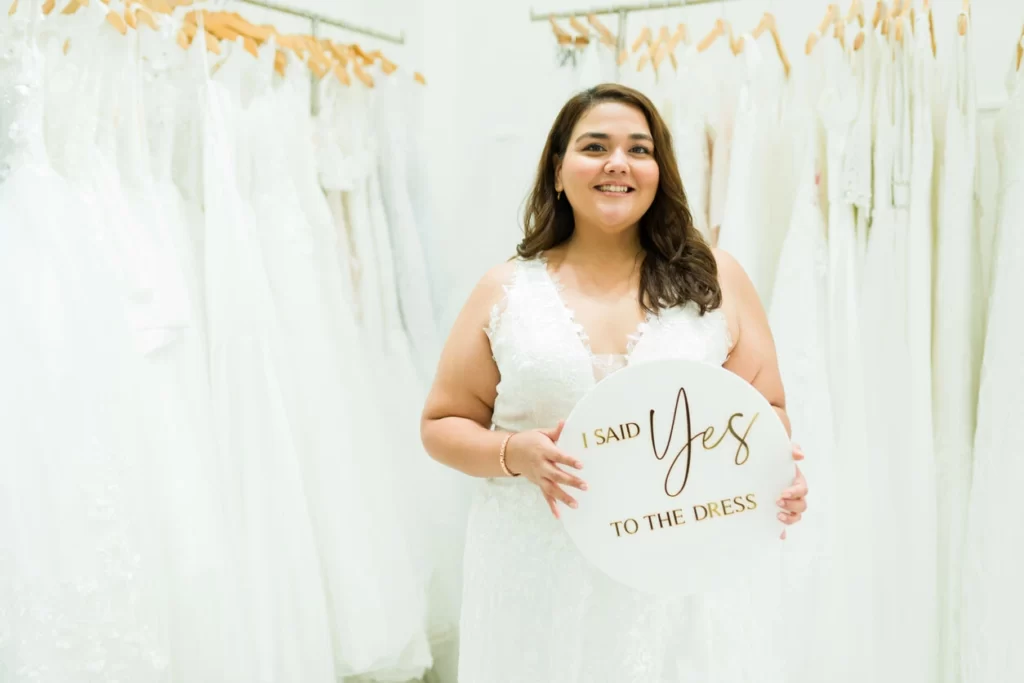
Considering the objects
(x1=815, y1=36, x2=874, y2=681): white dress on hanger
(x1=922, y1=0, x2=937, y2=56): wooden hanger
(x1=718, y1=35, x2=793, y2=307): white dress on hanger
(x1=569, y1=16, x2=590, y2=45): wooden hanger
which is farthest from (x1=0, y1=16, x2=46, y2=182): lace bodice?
(x1=922, y1=0, x2=937, y2=56): wooden hanger

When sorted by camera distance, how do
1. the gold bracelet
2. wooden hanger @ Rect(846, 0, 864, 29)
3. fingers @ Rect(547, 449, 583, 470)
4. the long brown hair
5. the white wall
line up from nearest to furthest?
1. fingers @ Rect(547, 449, 583, 470)
2. the gold bracelet
3. the long brown hair
4. wooden hanger @ Rect(846, 0, 864, 29)
5. the white wall

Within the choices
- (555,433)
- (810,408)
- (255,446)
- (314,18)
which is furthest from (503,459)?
(314,18)

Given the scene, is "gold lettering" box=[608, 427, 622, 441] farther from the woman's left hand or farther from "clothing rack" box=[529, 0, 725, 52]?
"clothing rack" box=[529, 0, 725, 52]

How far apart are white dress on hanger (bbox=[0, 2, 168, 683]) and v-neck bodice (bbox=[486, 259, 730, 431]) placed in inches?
24.7

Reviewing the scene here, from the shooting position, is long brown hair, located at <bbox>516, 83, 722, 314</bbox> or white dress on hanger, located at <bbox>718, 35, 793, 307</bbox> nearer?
long brown hair, located at <bbox>516, 83, 722, 314</bbox>

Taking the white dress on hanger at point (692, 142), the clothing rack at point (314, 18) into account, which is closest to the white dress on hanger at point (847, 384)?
the white dress on hanger at point (692, 142)

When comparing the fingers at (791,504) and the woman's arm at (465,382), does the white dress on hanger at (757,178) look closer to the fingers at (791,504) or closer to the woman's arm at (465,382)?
the woman's arm at (465,382)

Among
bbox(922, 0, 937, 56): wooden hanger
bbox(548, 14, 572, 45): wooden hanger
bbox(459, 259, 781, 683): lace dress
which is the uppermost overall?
bbox(548, 14, 572, 45): wooden hanger

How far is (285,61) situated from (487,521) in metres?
1.15

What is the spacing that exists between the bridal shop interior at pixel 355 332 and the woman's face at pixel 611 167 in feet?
1.60

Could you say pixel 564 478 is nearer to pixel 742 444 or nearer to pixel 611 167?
pixel 742 444

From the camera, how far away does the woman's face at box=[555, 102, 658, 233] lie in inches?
55.5

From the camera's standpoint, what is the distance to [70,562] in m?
1.39

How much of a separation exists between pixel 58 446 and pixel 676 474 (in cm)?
94
